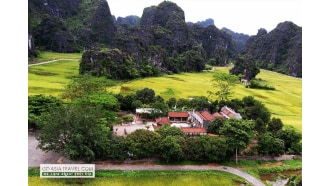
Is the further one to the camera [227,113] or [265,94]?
[265,94]

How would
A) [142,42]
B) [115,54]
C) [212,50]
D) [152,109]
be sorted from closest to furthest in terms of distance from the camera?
[152,109]
[115,54]
[142,42]
[212,50]

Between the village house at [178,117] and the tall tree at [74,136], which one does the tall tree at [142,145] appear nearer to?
the tall tree at [74,136]

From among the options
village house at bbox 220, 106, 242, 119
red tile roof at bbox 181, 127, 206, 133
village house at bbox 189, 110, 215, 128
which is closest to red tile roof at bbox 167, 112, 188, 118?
village house at bbox 189, 110, 215, 128

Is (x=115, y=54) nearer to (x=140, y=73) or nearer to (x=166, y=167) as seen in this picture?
(x=140, y=73)

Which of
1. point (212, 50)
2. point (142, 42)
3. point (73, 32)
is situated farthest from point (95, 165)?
point (212, 50)

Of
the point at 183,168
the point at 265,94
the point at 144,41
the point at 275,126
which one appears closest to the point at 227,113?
the point at 275,126

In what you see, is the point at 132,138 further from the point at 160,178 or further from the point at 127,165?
the point at 160,178

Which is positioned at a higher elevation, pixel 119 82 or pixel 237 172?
pixel 119 82
